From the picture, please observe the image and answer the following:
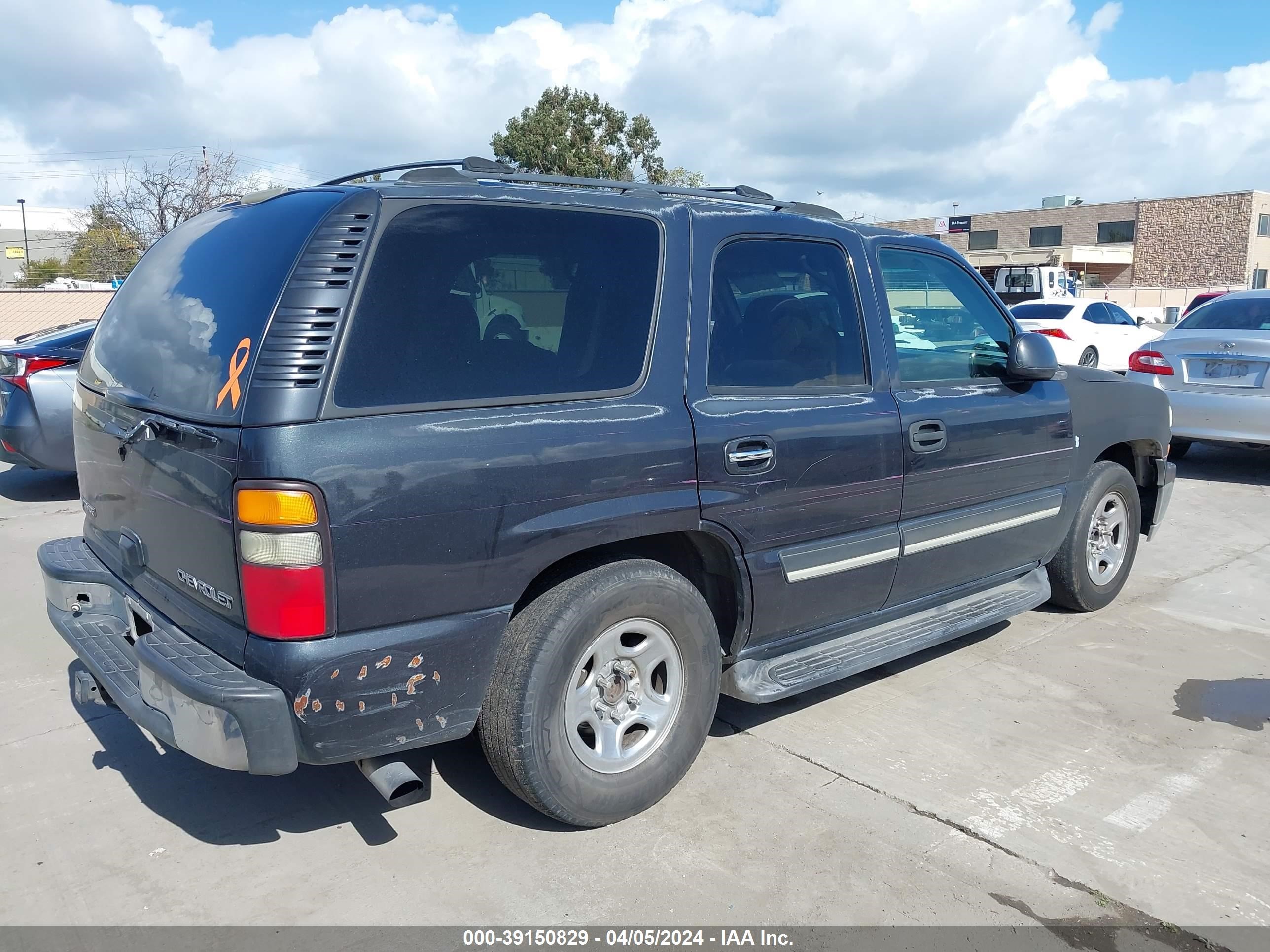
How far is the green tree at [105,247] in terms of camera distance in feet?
104

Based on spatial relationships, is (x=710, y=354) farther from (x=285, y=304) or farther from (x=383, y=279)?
(x=285, y=304)

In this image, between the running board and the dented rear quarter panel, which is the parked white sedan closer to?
the running board

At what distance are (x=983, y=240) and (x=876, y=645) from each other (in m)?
61.1

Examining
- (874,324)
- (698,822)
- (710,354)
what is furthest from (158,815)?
(874,324)

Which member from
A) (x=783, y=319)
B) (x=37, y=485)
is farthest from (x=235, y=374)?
(x=37, y=485)

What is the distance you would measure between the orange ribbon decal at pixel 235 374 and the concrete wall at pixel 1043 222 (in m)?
55.8

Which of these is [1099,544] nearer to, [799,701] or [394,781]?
[799,701]

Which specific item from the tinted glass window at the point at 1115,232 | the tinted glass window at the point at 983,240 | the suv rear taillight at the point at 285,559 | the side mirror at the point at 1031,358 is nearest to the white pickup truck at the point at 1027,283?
the side mirror at the point at 1031,358

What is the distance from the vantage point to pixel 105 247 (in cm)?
3512

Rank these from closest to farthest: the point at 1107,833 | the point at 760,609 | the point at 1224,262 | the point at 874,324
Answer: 1. the point at 1107,833
2. the point at 760,609
3. the point at 874,324
4. the point at 1224,262

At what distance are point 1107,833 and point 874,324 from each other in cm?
198

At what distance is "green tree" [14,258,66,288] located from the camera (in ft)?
184

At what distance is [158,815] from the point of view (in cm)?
338

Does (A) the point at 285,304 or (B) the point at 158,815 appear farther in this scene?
(B) the point at 158,815
